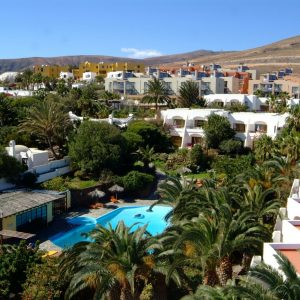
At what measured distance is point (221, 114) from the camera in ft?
161

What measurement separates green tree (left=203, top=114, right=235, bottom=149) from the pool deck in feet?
45.2

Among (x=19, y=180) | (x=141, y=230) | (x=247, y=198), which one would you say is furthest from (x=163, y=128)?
(x=141, y=230)

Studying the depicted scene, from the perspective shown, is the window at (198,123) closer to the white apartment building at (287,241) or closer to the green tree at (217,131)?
the green tree at (217,131)

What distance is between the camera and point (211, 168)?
43156 millimetres

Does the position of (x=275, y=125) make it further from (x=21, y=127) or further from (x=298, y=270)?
(x=298, y=270)

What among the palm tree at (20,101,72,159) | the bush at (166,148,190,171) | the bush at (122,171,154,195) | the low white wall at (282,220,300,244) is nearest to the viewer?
the low white wall at (282,220,300,244)

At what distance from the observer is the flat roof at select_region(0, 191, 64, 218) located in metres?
25.7

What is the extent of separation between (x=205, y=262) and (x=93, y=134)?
22353 mm

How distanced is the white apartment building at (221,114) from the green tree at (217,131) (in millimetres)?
1841

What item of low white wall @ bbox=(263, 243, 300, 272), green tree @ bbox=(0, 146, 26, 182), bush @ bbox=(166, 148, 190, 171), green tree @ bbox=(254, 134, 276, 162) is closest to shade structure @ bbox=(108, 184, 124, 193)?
green tree @ bbox=(0, 146, 26, 182)

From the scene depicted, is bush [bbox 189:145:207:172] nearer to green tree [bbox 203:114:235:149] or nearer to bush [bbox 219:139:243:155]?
bush [bbox 219:139:243:155]

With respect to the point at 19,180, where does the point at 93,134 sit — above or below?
above

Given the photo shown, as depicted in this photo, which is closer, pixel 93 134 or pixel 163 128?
pixel 93 134

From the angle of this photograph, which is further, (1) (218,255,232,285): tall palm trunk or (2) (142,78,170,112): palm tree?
(2) (142,78,170,112): palm tree
